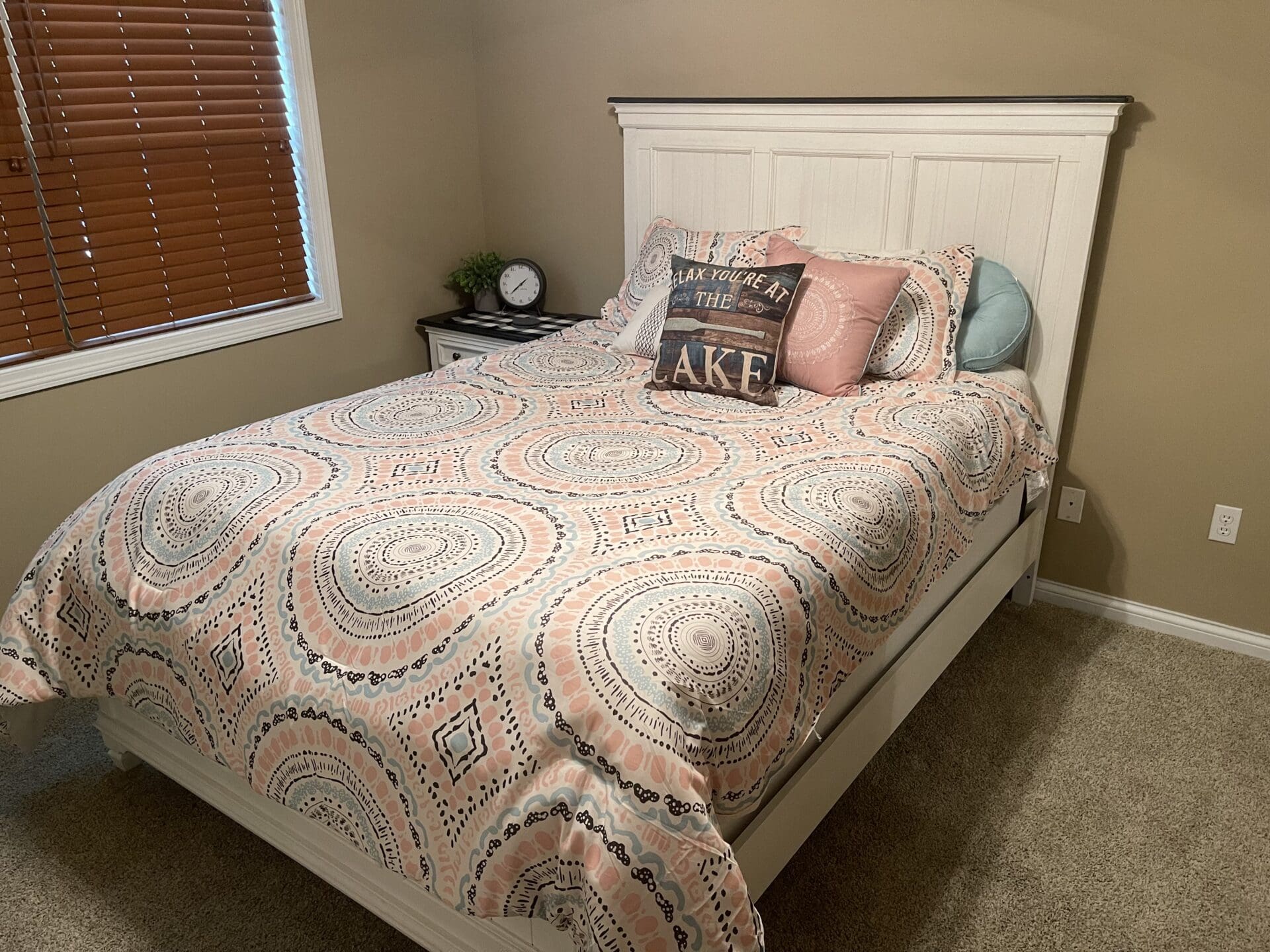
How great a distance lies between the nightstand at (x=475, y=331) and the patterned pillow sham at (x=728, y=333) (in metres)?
0.88

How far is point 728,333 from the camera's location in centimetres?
240

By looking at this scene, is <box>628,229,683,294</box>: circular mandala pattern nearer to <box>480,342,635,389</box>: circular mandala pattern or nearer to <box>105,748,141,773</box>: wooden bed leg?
<box>480,342,635,389</box>: circular mandala pattern

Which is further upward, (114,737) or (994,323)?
(994,323)

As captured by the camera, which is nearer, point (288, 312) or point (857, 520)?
point (857, 520)

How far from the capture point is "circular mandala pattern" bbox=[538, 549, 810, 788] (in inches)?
51.4

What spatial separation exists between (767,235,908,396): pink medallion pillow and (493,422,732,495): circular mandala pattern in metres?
0.44

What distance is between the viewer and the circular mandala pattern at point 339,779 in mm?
1475

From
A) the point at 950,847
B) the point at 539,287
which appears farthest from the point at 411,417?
the point at 950,847

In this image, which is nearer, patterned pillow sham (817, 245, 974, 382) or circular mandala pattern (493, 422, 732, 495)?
circular mandala pattern (493, 422, 732, 495)

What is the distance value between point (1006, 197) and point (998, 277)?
0.70 feet

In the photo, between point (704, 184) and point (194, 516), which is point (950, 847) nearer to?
point (194, 516)

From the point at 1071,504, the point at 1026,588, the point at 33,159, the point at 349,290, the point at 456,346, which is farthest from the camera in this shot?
the point at 456,346

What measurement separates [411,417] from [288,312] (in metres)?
1.18

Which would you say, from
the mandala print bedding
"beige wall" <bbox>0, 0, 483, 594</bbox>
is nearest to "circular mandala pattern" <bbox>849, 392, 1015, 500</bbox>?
the mandala print bedding
